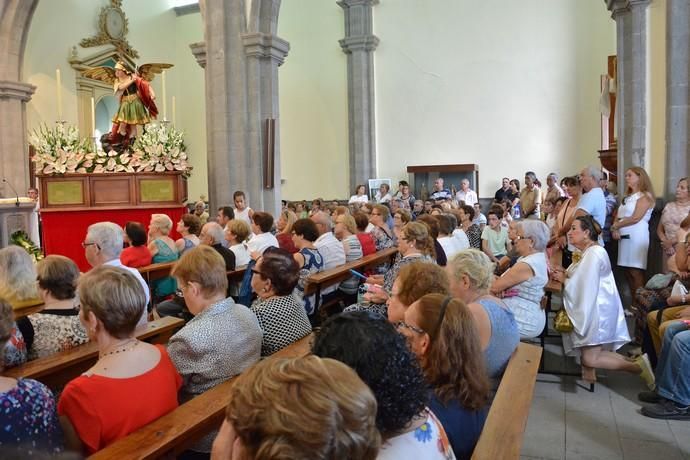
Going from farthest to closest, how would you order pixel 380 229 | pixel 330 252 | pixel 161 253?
1. pixel 380 229
2. pixel 161 253
3. pixel 330 252

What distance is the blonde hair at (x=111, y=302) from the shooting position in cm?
219

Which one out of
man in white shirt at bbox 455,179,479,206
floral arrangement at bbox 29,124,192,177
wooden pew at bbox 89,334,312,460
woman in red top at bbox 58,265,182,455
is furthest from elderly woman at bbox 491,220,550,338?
man in white shirt at bbox 455,179,479,206

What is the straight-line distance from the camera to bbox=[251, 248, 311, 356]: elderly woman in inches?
118

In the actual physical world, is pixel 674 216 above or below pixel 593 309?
above

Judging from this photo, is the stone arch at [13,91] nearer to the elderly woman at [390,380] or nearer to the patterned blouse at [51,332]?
the patterned blouse at [51,332]

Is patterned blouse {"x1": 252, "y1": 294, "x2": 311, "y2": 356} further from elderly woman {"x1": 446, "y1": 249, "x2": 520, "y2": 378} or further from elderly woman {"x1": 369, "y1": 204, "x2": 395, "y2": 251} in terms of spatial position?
elderly woman {"x1": 369, "y1": 204, "x2": 395, "y2": 251}

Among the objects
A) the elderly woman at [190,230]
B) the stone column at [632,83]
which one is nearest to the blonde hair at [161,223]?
the elderly woman at [190,230]

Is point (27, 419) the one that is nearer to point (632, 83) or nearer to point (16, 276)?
point (16, 276)

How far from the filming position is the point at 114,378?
6.71ft

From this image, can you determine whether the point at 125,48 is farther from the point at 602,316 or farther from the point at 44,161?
the point at 602,316

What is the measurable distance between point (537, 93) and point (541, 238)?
10180 mm

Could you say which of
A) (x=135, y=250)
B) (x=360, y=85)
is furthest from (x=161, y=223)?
(x=360, y=85)

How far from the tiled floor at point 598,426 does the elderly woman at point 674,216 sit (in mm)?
2034

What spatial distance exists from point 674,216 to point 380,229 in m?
3.02
